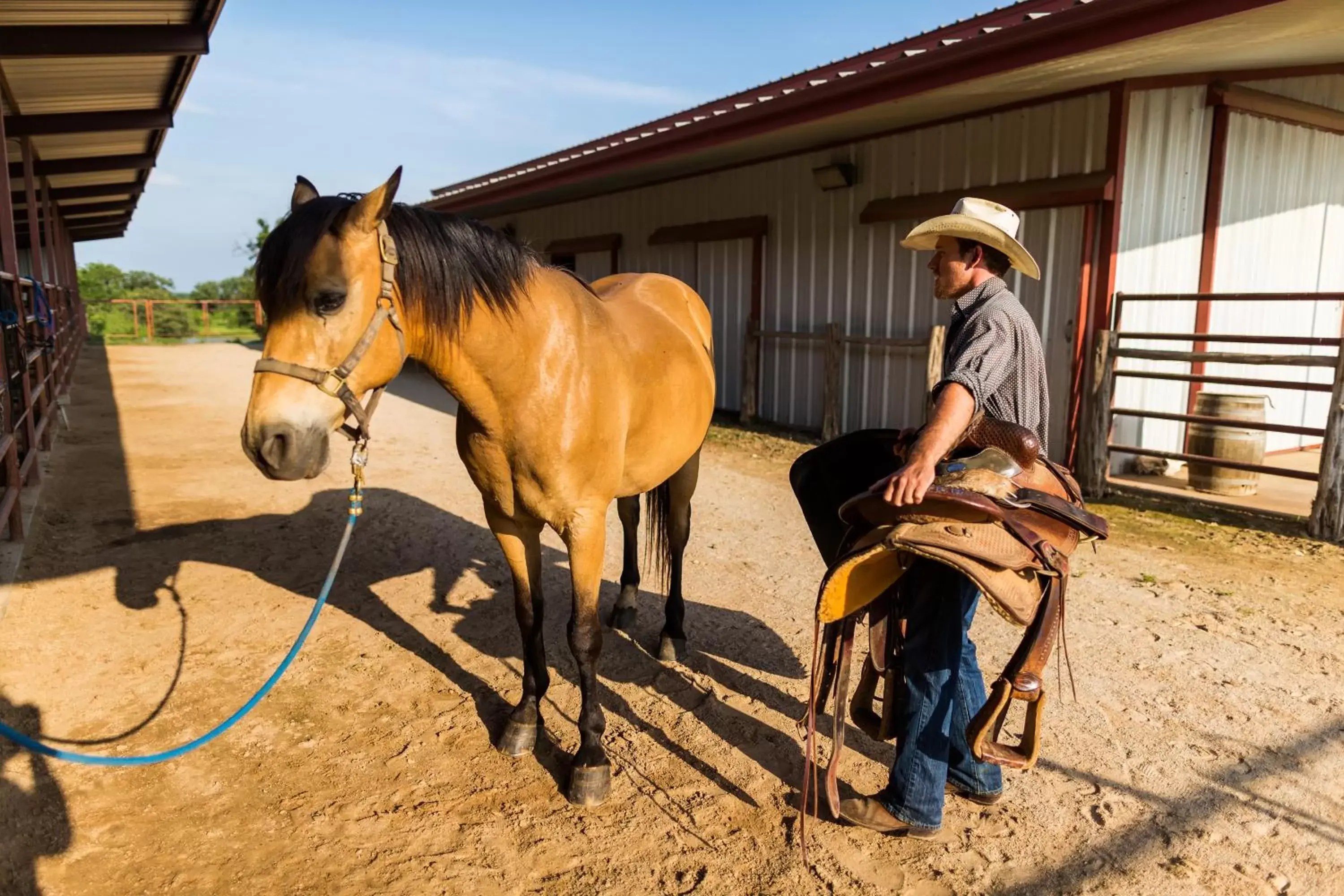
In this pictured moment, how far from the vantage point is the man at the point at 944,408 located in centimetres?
193

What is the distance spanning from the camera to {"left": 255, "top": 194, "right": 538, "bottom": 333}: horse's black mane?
187cm

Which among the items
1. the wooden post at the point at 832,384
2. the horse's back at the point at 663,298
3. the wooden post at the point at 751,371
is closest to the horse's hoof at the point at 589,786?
the horse's back at the point at 663,298

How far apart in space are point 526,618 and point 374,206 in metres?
1.42

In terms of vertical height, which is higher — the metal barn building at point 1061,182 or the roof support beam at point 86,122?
the roof support beam at point 86,122

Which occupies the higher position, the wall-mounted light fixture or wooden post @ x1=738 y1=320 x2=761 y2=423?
the wall-mounted light fixture

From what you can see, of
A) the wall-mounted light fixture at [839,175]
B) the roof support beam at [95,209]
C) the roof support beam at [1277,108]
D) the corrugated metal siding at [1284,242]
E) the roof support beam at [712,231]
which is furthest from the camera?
the roof support beam at [95,209]

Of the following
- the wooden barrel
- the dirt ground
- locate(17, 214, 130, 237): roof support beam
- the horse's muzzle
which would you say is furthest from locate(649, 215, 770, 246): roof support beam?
locate(17, 214, 130, 237): roof support beam

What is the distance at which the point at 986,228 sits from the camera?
201cm

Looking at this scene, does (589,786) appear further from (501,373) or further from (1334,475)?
(1334,475)

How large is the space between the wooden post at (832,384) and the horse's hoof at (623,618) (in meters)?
4.64

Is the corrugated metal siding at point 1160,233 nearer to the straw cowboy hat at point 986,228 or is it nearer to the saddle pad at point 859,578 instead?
the straw cowboy hat at point 986,228

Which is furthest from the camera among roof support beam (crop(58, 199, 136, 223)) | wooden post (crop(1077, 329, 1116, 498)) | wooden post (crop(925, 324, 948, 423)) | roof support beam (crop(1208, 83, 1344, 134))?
roof support beam (crop(58, 199, 136, 223))

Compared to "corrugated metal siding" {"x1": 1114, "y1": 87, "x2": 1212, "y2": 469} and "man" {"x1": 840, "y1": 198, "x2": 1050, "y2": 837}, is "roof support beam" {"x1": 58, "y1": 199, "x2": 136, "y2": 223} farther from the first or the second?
"man" {"x1": 840, "y1": 198, "x2": 1050, "y2": 837}

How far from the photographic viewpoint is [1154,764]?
2.48 meters
